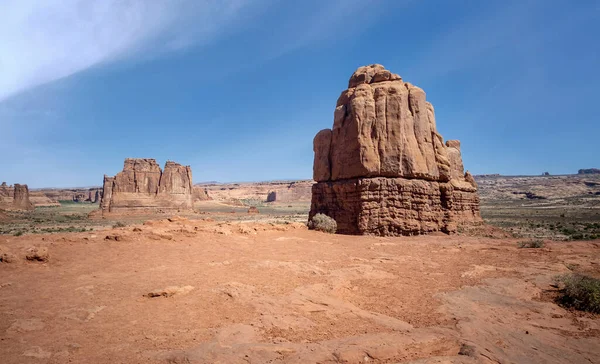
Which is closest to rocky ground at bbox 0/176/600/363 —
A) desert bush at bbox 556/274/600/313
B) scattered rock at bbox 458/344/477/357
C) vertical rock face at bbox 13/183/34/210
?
scattered rock at bbox 458/344/477/357

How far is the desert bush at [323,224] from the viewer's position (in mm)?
17250

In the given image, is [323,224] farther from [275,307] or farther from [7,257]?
[7,257]

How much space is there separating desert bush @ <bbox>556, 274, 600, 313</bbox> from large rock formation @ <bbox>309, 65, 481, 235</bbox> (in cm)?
1008

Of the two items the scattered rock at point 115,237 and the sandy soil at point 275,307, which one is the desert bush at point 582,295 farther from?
the scattered rock at point 115,237

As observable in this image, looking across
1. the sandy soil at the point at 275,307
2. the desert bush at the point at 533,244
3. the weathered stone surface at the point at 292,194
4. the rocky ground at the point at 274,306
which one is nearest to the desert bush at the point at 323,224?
the rocky ground at the point at 274,306

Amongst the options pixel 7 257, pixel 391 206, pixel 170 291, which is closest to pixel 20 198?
pixel 7 257

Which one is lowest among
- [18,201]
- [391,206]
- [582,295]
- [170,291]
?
[582,295]

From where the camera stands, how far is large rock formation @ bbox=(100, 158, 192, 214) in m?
54.1

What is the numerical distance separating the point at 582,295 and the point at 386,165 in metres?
11.1

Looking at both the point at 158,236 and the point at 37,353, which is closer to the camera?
the point at 37,353

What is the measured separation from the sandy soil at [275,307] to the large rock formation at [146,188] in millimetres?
48919

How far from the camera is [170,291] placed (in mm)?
6141

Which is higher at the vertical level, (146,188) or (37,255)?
(146,188)

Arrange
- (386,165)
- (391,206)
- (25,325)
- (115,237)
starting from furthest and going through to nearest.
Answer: (386,165)
(391,206)
(115,237)
(25,325)
